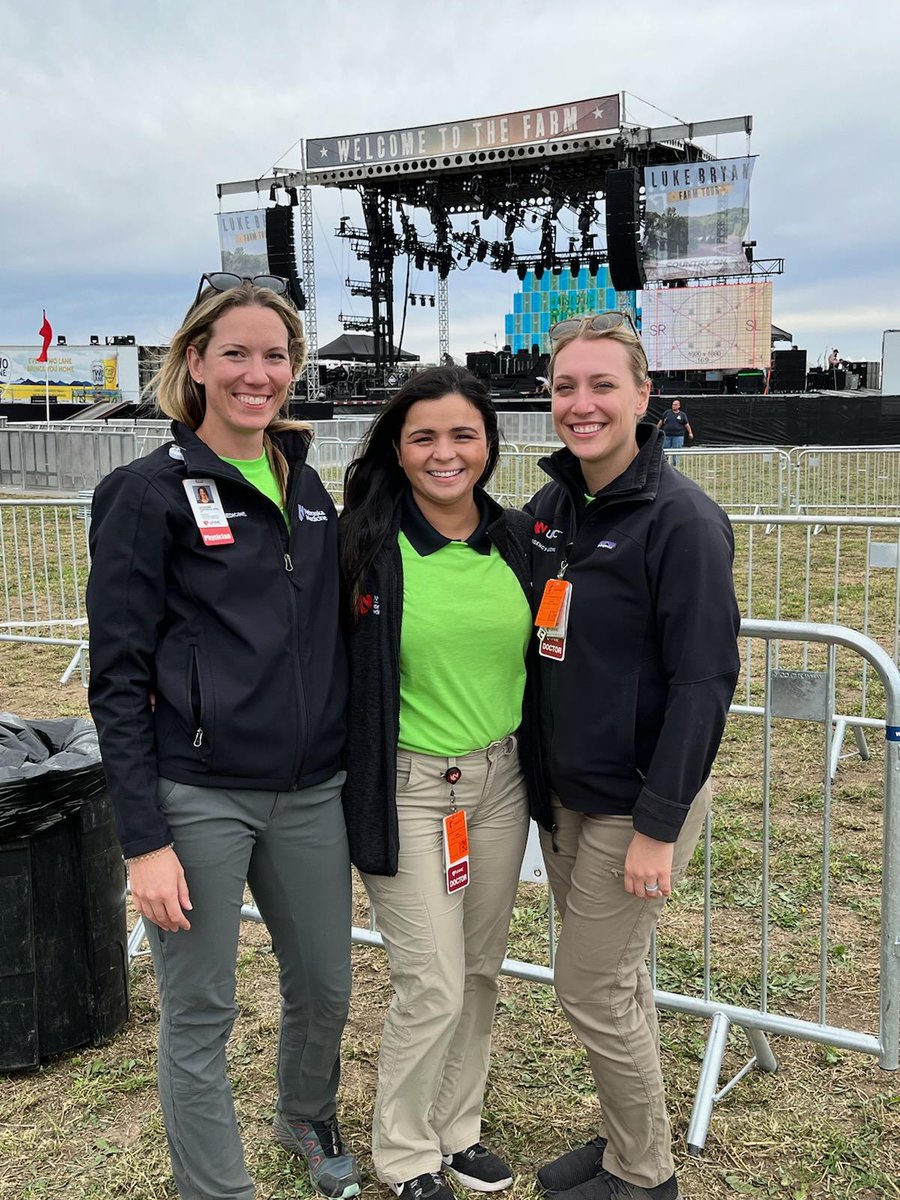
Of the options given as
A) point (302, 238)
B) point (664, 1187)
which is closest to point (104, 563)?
point (664, 1187)

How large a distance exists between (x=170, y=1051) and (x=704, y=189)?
26.1 metres

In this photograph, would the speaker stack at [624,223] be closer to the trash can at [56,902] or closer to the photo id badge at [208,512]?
the trash can at [56,902]

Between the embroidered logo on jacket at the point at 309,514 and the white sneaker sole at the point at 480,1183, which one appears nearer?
the embroidered logo on jacket at the point at 309,514

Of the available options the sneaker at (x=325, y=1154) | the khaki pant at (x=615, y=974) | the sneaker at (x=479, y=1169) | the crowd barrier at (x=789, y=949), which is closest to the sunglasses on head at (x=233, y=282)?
the khaki pant at (x=615, y=974)

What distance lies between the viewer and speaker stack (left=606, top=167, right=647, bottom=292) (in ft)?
77.1

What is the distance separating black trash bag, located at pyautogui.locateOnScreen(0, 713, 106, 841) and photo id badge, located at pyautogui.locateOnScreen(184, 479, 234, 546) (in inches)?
45.3

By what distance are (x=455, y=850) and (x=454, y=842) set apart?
0.06ft

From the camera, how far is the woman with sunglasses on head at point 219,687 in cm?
192

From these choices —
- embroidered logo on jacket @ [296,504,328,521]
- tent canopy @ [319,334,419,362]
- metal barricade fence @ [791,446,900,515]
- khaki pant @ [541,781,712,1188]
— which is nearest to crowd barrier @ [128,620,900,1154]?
khaki pant @ [541,781,712,1188]

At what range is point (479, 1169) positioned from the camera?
2.44m

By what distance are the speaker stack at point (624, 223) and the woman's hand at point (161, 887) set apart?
24.0 metres

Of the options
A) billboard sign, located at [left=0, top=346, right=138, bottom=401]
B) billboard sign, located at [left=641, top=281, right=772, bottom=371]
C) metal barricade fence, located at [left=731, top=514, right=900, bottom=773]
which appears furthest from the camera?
billboard sign, located at [left=0, top=346, right=138, bottom=401]

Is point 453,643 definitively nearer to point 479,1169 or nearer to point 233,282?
point 233,282

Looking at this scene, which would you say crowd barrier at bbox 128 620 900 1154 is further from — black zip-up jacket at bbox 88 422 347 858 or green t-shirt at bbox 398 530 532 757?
black zip-up jacket at bbox 88 422 347 858
